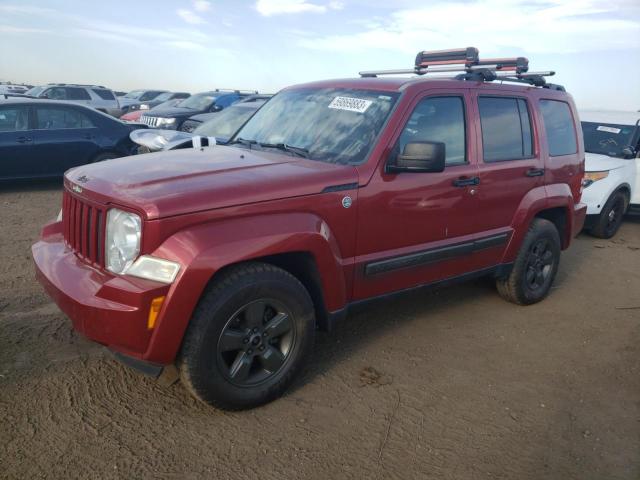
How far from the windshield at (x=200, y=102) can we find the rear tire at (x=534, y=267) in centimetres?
1008

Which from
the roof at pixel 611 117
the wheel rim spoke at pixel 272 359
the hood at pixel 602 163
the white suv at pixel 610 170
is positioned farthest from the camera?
the roof at pixel 611 117

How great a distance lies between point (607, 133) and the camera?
829 centimetres

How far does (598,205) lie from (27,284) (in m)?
7.01

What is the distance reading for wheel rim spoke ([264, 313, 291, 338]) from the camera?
116 inches

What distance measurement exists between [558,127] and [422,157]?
91.7 inches

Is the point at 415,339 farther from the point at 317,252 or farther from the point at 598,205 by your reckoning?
the point at 598,205

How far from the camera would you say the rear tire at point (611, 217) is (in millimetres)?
7531

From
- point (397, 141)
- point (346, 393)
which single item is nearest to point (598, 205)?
point (397, 141)

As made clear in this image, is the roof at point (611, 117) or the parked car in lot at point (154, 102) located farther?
the parked car in lot at point (154, 102)

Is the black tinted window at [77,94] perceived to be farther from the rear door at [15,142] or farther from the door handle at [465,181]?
the door handle at [465,181]

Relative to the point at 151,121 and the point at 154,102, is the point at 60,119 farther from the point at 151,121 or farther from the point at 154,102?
the point at 154,102

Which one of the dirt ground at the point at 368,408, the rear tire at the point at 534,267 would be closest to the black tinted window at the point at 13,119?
the dirt ground at the point at 368,408

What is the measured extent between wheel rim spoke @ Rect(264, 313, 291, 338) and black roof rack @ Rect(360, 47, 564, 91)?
2.64m

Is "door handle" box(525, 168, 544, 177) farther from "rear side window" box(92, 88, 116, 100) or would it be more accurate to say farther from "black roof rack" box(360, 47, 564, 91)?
"rear side window" box(92, 88, 116, 100)
